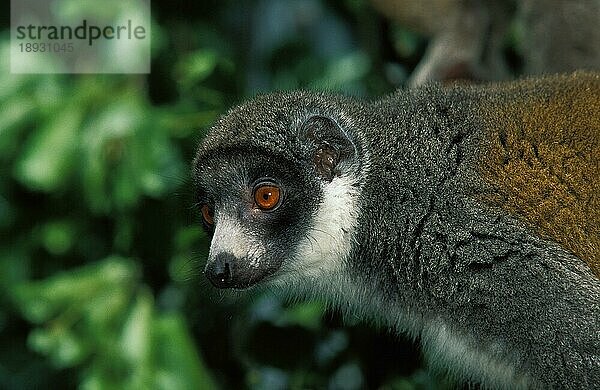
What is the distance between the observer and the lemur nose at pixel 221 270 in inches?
164

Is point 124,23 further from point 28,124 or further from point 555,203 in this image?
point 555,203

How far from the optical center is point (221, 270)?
13.6ft

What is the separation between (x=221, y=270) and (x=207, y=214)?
42 cm

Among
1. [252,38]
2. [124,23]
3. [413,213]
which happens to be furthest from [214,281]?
[252,38]

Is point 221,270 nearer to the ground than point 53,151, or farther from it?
nearer to the ground

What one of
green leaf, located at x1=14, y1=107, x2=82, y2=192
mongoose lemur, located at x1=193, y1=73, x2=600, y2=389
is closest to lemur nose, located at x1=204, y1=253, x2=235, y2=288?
mongoose lemur, located at x1=193, y1=73, x2=600, y2=389

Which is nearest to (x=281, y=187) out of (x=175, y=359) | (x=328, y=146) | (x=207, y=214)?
(x=328, y=146)

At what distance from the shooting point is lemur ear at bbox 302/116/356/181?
14.2 ft

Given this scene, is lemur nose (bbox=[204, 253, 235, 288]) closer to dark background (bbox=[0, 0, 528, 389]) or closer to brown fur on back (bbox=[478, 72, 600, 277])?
dark background (bbox=[0, 0, 528, 389])

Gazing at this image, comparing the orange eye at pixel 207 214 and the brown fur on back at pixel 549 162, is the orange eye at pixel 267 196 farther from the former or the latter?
the brown fur on back at pixel 549 162

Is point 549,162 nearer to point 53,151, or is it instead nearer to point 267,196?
point 267,196

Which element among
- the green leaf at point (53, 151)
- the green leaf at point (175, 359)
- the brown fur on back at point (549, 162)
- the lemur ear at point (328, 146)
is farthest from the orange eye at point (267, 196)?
the green leaf at point (53, 151)

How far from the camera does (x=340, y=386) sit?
567 centimetres

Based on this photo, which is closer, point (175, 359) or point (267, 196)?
point (267, 196)
